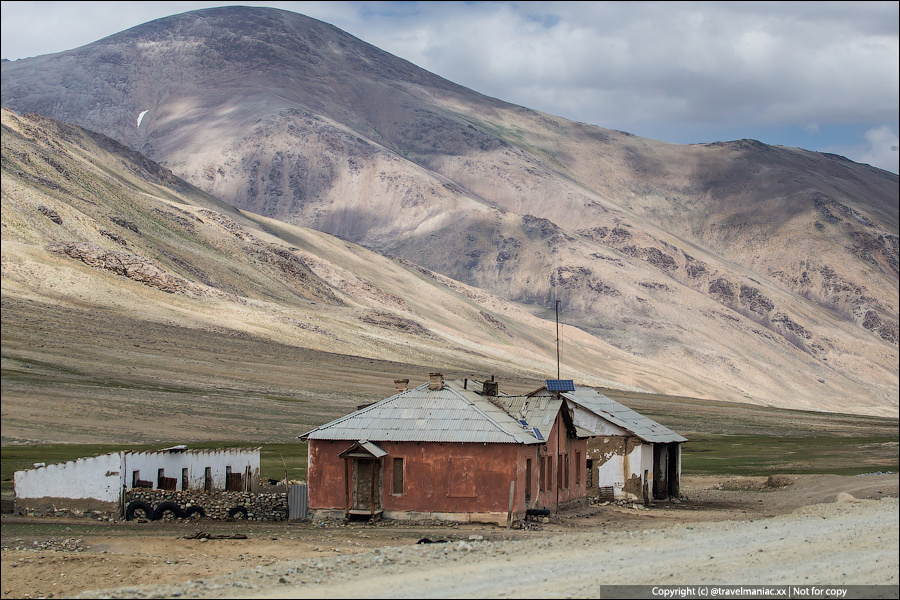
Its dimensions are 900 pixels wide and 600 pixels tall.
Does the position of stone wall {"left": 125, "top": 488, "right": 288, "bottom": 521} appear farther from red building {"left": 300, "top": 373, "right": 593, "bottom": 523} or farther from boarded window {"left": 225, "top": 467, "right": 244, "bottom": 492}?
boarded window {"left": 225, "top": 467, "right": 244, "bottom": 492}


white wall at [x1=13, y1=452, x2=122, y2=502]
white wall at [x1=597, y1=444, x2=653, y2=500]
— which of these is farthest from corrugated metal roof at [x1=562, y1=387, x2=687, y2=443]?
white wall at [x1=13, y1=452, x2=122, y2=502]

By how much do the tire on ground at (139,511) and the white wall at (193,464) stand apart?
0.73 meters

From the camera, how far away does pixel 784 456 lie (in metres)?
70.1

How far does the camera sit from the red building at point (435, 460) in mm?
33750

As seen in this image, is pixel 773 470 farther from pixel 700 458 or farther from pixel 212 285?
pixel 212 285

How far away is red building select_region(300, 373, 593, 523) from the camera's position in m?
33.8

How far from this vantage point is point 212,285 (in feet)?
465

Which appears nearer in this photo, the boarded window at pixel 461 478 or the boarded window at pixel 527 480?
the boarded window at pixel 461 478

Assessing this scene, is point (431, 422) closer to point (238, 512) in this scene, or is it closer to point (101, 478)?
point (238, 512)

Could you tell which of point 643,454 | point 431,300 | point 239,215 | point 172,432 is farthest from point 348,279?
point 643,454

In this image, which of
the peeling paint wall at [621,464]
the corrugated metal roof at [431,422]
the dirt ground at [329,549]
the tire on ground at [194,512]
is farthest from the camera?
the peeling paint wall at [621,464]

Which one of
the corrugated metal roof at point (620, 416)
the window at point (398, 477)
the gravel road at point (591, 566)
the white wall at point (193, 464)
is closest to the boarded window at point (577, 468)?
the corrugated metal roof at point (620, 416)

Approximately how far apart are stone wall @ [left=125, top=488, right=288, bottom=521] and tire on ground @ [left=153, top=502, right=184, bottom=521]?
0.22 meters

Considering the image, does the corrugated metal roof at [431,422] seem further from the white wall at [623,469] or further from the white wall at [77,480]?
the white wall at [623,469]
